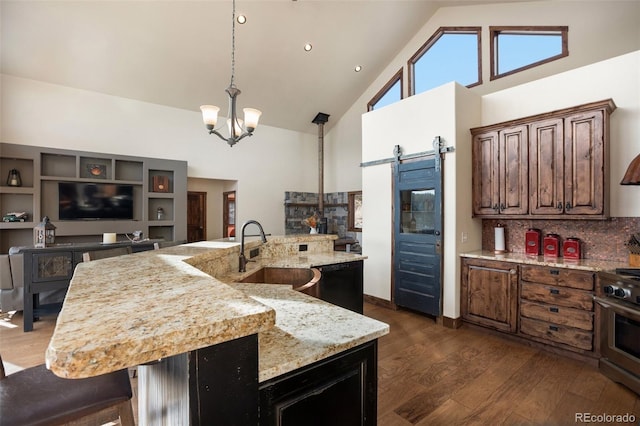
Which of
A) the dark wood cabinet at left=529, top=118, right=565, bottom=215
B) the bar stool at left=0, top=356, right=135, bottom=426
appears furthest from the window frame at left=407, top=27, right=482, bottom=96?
the bar stool at left=0, top=356, right=135, bottom=426

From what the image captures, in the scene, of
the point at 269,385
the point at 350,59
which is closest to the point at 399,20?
the point at 350,59

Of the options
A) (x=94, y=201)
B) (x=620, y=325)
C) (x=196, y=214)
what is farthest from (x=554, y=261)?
(x=196, y=214)

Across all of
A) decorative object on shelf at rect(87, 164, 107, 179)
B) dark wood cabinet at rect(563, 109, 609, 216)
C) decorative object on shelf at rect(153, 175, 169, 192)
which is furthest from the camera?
decorative object on shelf at rect(153, 175, 169, 192)

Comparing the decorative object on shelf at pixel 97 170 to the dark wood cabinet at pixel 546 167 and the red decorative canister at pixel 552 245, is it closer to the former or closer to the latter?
the dark wood cabinet at pixel 546 167

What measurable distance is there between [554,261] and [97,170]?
22.9 ft

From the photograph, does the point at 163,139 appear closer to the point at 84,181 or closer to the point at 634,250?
the point at 84,181

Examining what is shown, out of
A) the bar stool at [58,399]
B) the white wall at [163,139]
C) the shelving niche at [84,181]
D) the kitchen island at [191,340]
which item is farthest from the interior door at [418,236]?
the shelving niche at [84,181]

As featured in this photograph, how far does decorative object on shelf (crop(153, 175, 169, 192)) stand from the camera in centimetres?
592

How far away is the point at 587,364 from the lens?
8.92ft

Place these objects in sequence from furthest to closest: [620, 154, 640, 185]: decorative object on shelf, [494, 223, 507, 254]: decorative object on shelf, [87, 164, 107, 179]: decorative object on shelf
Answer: [87, 164, 107, 179]: decorative object on shelf
[494, 223, 507, 254]: decorative object on shelf
[620, 154, 640, 185]: decorative object on shelf

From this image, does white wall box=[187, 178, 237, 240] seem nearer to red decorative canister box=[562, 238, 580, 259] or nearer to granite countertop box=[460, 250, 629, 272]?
granite countertop box=[460, 250, 629, 272]

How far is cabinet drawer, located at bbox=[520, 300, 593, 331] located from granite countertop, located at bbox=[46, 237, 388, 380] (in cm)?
268

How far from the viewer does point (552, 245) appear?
11.0 ft

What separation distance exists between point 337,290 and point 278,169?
4.87 m
